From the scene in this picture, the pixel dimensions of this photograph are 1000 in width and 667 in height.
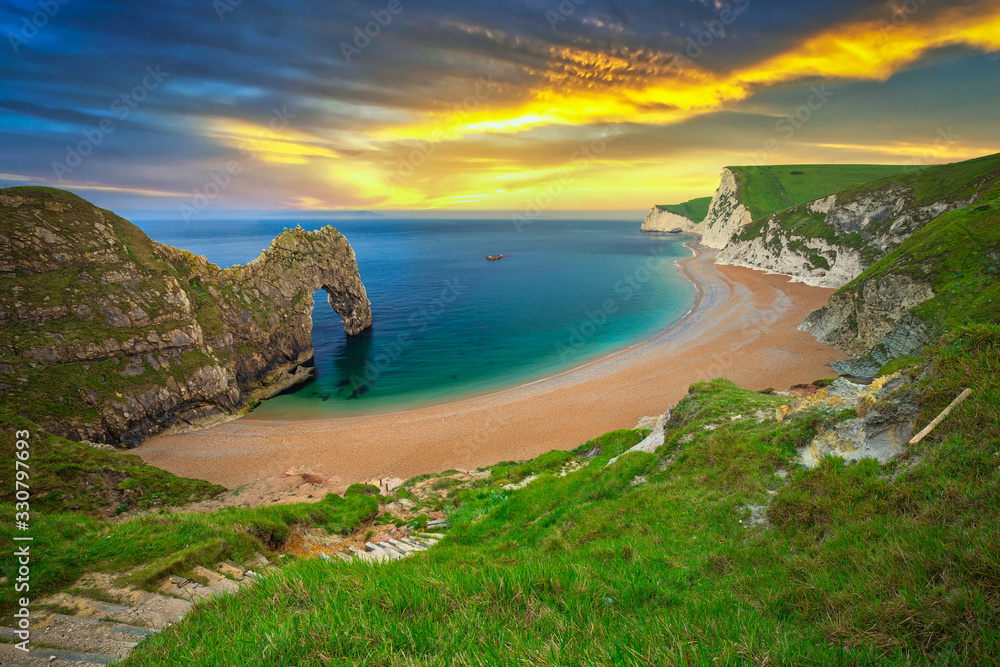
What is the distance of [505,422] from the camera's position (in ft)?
108

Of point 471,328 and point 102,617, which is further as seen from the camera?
point 471,328

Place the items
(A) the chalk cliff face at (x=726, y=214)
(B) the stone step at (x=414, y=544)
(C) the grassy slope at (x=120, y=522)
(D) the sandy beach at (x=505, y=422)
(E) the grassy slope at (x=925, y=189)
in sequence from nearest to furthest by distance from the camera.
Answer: (C) the grassy slope at (x=120, y=522), (B) the stone step at (x=414, y=544), (D) the sandy beach at (x=505, y=422), (E) the grassy slope at (x=925, y=189), (A) the chalk cliff face at (x=726, y=214)

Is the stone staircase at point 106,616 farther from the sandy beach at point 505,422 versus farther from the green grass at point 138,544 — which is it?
the sandy beach at point 505,422

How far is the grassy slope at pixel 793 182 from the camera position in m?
121

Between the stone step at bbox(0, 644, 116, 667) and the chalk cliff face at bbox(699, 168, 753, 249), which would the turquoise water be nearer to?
the chalk cliff face at bbox(699, 168, 753, 249)

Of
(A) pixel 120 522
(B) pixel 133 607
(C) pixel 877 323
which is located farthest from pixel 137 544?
(C) pixel 877 323

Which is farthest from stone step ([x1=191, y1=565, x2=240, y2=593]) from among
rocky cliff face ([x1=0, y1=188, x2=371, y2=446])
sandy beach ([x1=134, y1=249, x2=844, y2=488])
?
rocky cliff face ([x1=0, y1=188, x2=371, y2=446])

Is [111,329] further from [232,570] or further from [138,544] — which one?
[232,570]

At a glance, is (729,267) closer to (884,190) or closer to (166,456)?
(884,190)

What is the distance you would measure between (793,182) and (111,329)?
177887 mm

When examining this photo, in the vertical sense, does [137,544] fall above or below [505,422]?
above

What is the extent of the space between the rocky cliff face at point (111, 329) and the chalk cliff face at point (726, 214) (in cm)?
13228

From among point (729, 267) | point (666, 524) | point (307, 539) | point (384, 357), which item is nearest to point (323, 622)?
point (666, 524)

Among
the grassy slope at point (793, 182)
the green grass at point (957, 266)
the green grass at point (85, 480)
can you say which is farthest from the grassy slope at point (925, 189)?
the green grass at point (85, 480)
